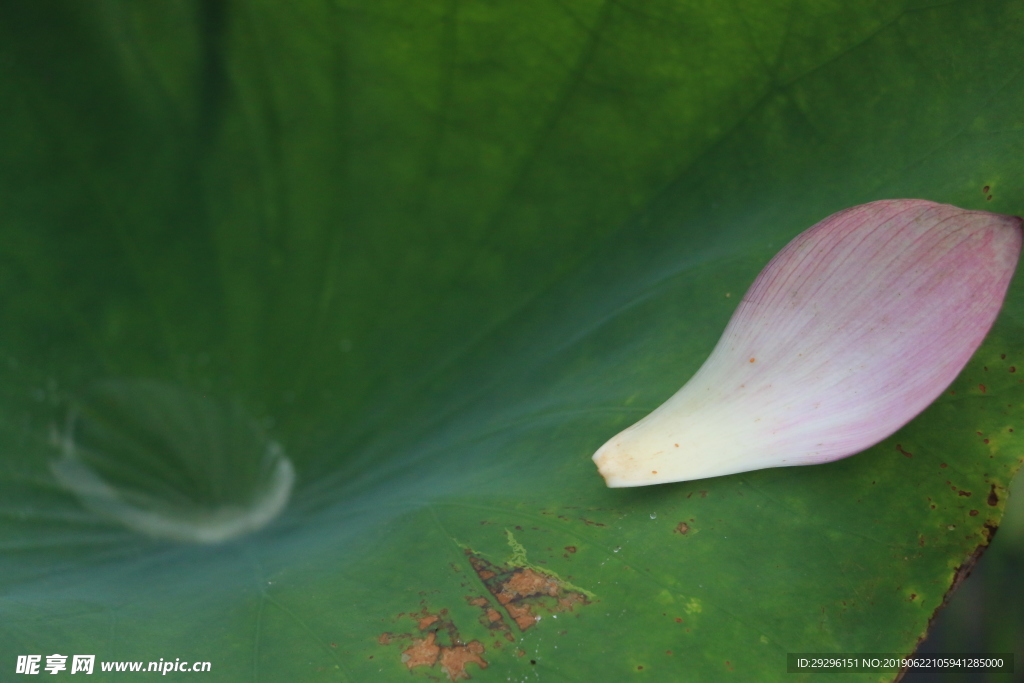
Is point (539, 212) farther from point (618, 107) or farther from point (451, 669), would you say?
point (451, 669)

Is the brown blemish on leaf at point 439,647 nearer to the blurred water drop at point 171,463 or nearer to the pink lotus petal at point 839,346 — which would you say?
the pink lotus petal at point 839,346

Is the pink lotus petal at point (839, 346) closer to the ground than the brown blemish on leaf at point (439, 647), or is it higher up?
higher up

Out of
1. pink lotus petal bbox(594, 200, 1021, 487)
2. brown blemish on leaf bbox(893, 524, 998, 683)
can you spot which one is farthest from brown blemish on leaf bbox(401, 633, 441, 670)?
brown blemish on leaf bbox(893, 524, 998, 683)

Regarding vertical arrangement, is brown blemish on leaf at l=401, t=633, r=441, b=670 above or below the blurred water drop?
below

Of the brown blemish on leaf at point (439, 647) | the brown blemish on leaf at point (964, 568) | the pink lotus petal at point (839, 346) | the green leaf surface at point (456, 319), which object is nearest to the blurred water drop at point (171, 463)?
the green leaf surface at point (456, 319)

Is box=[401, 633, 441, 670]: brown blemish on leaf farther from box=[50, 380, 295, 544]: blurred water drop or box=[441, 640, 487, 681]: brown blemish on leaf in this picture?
box=[50, 380, 295, 544]: blurred water drop

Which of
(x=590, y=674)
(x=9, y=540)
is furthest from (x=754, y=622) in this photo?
(x=9, y=540)
